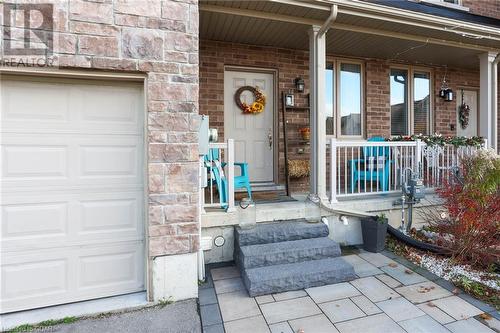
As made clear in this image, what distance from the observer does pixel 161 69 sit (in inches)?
99.4

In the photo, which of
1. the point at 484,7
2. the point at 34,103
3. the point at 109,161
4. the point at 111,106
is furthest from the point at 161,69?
the point at 484,7

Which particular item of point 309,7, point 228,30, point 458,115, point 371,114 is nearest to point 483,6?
point 458,115

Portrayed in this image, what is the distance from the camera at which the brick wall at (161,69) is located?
2.36 meters

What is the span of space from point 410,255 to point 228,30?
3708mm

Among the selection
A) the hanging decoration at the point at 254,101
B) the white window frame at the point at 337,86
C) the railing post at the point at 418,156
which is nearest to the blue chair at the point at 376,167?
the railing post at the point at 418,156

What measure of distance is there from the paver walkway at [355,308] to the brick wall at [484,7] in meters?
5.98

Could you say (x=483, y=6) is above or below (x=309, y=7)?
above

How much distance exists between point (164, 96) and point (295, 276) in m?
1.99

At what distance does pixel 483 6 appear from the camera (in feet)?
20.4

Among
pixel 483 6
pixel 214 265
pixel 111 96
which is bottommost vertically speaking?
pixel 214 265

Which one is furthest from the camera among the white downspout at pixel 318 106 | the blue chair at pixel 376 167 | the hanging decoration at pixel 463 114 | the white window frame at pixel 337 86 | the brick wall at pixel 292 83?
the hanging decoration at pixel 463 114

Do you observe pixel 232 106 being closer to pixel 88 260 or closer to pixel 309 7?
pixel 309 7

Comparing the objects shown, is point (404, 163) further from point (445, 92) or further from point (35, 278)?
point (35, 278)

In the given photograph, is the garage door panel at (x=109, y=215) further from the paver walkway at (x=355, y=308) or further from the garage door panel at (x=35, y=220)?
the paver walkway at (x=355, y=308)
